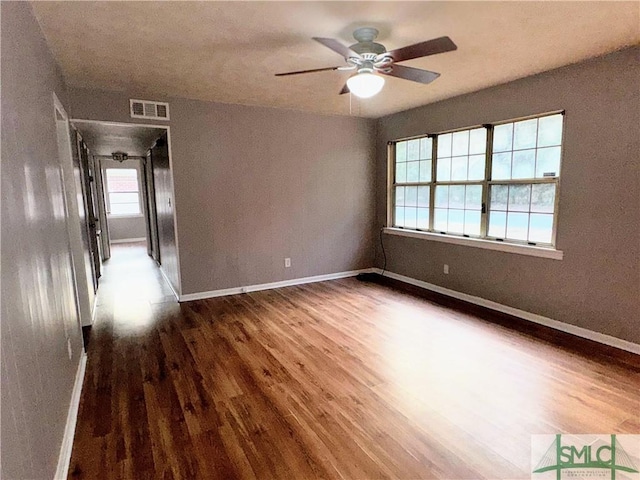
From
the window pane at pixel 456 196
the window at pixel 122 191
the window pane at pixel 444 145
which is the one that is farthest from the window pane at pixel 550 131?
the window at pixel 122 191

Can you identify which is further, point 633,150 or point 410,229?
point 410,229

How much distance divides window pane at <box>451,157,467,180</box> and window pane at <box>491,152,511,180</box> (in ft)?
1.35

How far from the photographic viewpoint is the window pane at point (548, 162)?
3520 mm

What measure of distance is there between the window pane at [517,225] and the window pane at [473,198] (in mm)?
421

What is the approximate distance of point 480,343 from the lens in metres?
3.25

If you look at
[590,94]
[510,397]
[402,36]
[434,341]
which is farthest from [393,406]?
[590,94]

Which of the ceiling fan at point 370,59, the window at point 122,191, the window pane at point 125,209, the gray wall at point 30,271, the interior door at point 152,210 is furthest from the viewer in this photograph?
the window pane at point 125,209

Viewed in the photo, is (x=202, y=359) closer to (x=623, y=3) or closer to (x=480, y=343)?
(x=480, y=343)

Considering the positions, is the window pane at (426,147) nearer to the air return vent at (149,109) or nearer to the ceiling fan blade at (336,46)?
the ceiling fan blade at (336,46)

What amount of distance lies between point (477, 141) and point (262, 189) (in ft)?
9.21

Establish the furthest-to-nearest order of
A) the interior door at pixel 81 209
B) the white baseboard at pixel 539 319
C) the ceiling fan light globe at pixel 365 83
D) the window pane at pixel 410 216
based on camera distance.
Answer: the window pane at pixel 410 216 < the interior door at pixel 81 209 < the white baseboard at pixel 539 319 < the ceiling fan light globe at pixel 365 83

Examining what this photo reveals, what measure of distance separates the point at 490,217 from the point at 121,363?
4065 mm

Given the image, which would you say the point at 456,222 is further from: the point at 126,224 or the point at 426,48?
the point at 126,224

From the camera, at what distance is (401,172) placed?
5559 millimetres
